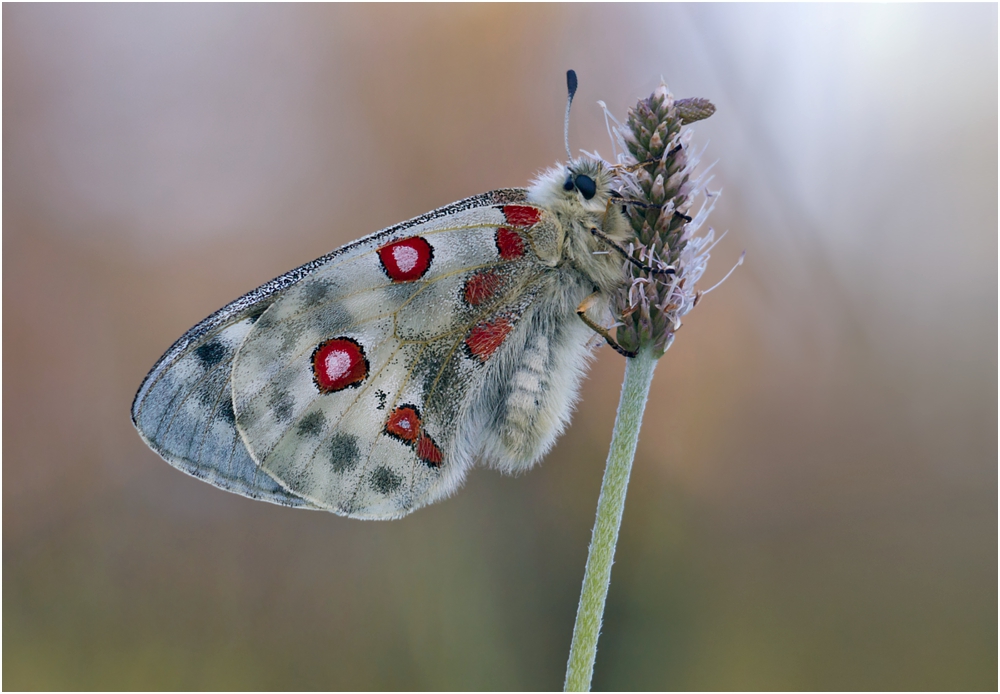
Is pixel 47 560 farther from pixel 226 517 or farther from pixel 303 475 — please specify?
pixel 303 475

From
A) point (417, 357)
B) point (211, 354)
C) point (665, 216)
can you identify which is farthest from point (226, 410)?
point (665, 216)

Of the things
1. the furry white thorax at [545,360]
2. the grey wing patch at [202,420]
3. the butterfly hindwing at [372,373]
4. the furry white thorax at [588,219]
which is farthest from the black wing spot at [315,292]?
the furry white thorax at [588,219]

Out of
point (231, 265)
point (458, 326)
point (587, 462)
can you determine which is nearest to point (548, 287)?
point (458, 326)

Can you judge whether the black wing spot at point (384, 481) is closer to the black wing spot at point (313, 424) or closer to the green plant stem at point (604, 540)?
the black wing spot at point (313, 424)

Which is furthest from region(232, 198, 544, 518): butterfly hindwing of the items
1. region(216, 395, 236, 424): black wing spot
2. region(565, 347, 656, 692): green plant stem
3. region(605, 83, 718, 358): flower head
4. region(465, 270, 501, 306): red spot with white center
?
region(565, 347, 656, 692): green plant stem

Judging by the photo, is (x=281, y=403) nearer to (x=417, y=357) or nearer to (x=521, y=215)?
(x=417, y=357)

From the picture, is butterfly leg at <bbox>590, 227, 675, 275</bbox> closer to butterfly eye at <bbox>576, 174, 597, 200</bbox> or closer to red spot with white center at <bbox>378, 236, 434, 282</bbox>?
butterfly eye at <bbox>576, 174, 597, 200</bbox>

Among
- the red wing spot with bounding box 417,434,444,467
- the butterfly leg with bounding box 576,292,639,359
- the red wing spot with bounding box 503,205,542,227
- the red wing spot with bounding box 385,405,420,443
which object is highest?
the red wing spot with bounding box 503,205,542,227

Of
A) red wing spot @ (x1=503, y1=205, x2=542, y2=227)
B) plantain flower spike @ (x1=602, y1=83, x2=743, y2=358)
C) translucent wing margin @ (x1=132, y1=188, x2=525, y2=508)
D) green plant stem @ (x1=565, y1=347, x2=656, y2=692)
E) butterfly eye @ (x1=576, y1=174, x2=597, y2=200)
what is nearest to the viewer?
green plant stem @ (x1=565, y1=347, x2=656, y2=692)
